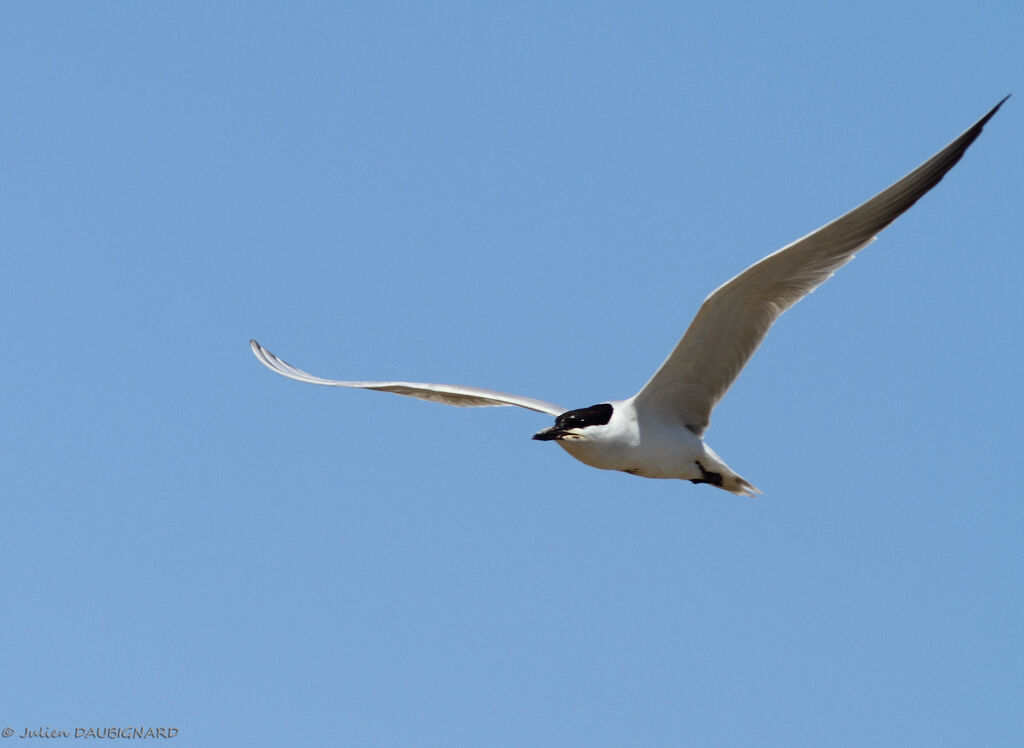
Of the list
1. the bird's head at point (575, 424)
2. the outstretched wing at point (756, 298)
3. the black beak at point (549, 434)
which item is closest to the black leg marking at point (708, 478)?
the outstretched wing at point (756, 298)

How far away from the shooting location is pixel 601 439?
10516 millimetres

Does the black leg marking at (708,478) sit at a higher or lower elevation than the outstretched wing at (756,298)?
lower

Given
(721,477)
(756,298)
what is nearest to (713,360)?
(756,298)

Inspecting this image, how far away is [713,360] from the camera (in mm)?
10594

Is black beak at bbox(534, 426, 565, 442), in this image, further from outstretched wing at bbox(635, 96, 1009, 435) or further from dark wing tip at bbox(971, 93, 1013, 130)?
dark wing tip at bbox(971, 93, 1013, 130)

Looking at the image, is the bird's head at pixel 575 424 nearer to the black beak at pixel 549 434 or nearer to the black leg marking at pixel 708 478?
the black beak at pixel 549 434

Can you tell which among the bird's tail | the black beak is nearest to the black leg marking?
the bird's tail

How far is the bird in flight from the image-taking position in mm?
9367

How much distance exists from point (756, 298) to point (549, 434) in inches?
76.4

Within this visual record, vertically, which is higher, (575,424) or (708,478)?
(575,424)

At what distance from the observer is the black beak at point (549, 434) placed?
10359 millimetres

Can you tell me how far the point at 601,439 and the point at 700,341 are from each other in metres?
1.11

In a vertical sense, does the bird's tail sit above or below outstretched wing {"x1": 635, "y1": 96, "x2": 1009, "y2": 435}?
below

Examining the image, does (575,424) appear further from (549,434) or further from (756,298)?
(756,298)
